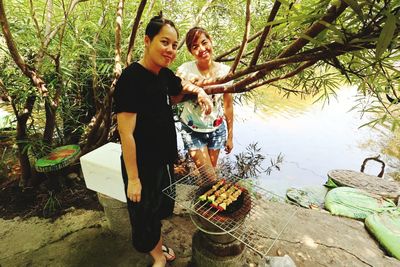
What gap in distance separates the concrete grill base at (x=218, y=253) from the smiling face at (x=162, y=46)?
4.85 feet

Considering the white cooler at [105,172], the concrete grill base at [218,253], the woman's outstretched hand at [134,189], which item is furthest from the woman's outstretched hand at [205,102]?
the concrete grill base at [218,253]

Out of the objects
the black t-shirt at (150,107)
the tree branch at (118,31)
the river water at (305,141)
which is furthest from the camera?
the river water at (305,141)

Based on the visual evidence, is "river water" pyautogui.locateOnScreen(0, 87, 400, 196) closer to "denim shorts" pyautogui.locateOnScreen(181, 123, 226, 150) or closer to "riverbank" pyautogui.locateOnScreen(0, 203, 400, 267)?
"riverbank" pyautogui.locateOnScreen(0, 203, 400, 267)

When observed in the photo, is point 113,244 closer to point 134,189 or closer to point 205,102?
point 134,189

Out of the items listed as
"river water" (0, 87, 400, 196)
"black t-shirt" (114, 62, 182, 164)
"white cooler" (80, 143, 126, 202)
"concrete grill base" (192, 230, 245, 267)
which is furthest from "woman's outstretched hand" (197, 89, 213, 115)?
"river water" (0, 87, 400, 196)

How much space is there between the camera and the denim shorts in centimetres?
235

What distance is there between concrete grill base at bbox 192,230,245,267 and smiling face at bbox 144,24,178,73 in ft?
4.85

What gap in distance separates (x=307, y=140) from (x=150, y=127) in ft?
28.5

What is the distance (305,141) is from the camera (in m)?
8.96

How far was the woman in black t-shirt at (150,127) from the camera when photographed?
1.46 meters

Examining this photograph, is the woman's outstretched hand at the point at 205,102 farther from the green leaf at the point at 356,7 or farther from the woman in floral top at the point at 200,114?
the green leaf at the point at 356,7

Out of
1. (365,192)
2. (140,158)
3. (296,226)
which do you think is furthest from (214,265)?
(365,192)

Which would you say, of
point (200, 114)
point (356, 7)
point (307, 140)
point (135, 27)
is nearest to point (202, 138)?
point (200, 114)

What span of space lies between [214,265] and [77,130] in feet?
9.64
